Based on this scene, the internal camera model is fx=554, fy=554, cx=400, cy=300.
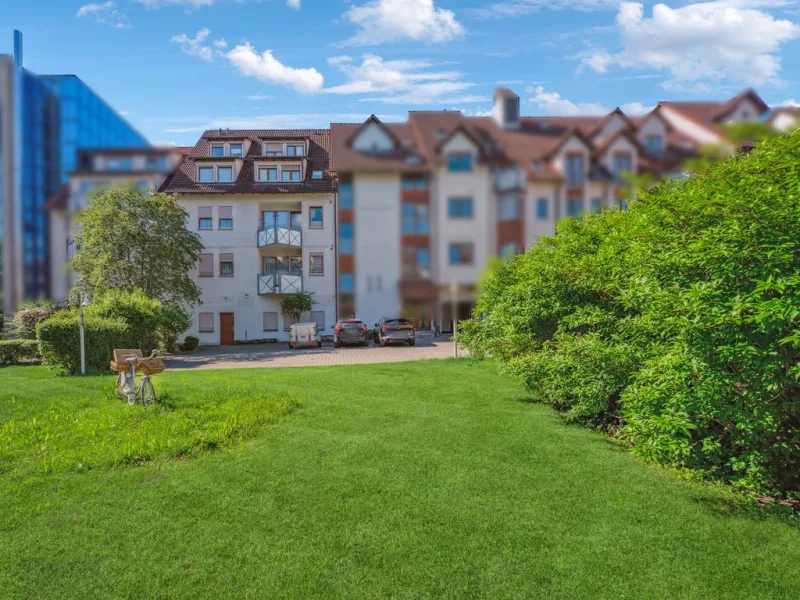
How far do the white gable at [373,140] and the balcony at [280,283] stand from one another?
12707mm

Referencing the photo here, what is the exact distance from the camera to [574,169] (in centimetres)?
129

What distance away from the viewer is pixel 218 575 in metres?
2.16

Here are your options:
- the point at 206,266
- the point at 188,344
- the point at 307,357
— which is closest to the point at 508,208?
the point at 307,357

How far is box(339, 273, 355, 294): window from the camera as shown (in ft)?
5.32

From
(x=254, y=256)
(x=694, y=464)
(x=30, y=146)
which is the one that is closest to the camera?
(x=30, y=146)

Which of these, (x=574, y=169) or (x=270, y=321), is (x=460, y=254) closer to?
(x=574, y=169)

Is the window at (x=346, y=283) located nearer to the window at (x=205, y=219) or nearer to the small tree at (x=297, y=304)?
the small tree at (x=297, y=304)

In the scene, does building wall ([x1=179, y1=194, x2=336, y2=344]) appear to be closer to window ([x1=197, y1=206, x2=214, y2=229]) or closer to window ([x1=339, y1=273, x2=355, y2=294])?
window ([x1=197, y1=206, x2=214, y2=229])

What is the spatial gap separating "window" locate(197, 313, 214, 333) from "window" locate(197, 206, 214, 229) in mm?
2710

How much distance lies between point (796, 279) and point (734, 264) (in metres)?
0.25

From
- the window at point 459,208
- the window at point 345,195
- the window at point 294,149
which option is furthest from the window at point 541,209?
the window at point 294,149

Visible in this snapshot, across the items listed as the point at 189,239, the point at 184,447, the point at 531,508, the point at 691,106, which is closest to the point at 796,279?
the point at 691,106

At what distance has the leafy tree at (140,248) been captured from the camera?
516 inches

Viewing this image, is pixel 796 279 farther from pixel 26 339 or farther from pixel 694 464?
pixel 26 339
